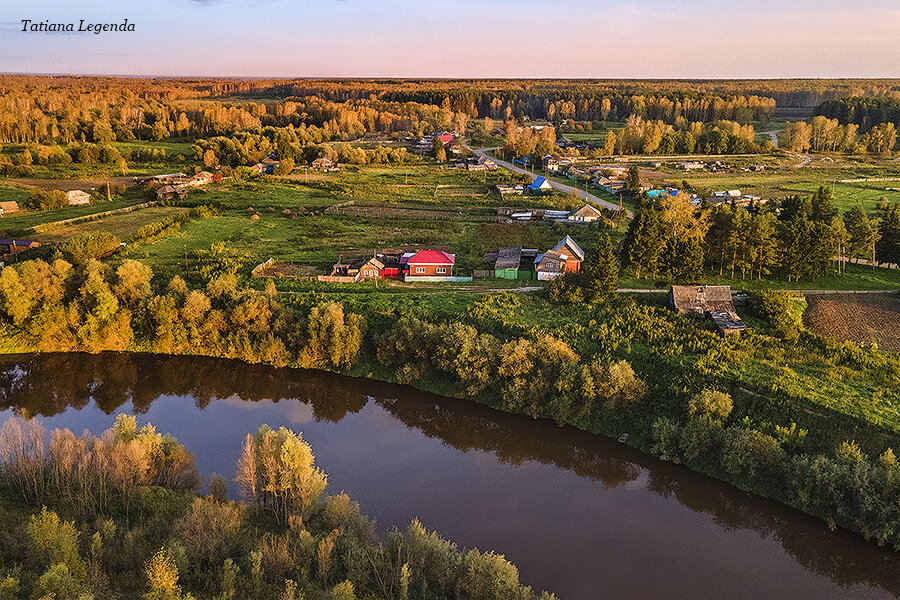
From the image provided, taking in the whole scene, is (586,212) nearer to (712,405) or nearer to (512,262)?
(512,262)

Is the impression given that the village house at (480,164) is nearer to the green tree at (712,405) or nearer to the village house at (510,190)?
the village house at (510,190)

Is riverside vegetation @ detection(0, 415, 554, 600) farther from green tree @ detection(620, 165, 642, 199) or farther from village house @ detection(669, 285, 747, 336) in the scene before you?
green tree @ detection(620, 165, 642, 199)

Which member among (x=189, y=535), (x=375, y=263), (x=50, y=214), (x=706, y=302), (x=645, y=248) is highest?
(x=50, y=214)

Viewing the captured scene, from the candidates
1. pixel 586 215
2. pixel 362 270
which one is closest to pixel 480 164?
pixel 586 215

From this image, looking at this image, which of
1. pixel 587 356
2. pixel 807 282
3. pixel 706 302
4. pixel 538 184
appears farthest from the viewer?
pixel 538 184

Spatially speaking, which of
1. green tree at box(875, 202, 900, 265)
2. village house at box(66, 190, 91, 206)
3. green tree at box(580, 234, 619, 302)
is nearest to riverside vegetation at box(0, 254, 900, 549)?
green tree at box(580, 234, 619, 302)
